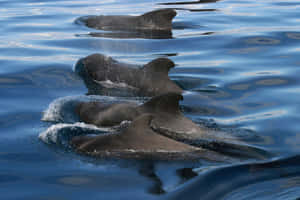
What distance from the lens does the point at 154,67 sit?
915 cm

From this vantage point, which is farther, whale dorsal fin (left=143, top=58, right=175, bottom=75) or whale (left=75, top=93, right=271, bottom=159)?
whale dorsal fin (left=143, top=58, right=175, bottom=75)

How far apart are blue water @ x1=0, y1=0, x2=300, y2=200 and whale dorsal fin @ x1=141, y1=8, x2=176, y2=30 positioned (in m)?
0.41

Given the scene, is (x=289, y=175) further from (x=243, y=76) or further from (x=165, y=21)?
(x=165, y=21)

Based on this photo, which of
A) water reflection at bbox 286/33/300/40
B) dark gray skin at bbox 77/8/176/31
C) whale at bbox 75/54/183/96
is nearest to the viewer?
whale at bbox 75/54/183/96

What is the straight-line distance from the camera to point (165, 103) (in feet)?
22.4

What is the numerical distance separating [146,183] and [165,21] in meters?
10.4

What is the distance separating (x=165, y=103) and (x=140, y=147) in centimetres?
124

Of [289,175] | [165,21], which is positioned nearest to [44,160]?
[289,175]

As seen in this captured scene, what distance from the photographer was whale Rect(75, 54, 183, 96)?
29.5 ft

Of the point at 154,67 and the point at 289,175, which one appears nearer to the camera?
the point at 289,175

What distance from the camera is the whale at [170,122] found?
603 cm

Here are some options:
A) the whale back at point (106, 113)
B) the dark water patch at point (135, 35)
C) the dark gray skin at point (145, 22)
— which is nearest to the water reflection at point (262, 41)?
the dark water patch at point (135, 35)

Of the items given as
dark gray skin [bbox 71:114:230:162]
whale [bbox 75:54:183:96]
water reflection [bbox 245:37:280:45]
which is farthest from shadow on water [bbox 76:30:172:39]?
dark gray skin [bbox 71:114:230:162]

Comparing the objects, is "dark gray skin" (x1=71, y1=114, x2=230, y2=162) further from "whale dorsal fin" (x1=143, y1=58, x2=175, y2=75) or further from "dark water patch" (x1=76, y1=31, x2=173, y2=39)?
"dark water patch" (x1=76, y1=31, x2=173, y2=39)
